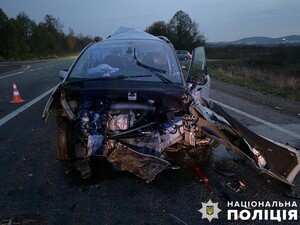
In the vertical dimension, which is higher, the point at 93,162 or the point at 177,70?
the point at 177,70

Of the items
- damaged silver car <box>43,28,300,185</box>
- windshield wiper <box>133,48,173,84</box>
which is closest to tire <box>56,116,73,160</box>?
damaged silver car <box>43,28,300,185</box>

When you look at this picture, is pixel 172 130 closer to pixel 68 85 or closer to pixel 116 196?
pixel 116 196

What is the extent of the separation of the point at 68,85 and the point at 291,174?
283cm

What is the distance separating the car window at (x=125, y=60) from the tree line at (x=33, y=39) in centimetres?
5064

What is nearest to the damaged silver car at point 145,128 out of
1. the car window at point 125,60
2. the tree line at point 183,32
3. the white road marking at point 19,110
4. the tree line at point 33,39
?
the car window at point 125,60


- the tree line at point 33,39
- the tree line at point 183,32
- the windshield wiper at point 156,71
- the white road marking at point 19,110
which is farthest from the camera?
the tree line at point 183,32

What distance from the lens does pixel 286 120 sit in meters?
6.77

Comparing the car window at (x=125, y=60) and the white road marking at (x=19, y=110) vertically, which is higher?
the car window at (x=125, y=60)

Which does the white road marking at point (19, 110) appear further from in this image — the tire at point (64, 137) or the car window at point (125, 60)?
the tire at point (64, 137)

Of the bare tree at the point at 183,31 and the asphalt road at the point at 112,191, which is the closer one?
the asphalt road at the point at 112,191

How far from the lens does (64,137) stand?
4.13m

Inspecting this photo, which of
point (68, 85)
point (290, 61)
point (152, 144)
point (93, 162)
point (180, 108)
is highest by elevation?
point (68, 85)

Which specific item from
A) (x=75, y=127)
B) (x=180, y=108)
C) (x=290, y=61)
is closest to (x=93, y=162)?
(x=75, y=127)

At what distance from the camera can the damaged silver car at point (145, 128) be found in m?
3.65
